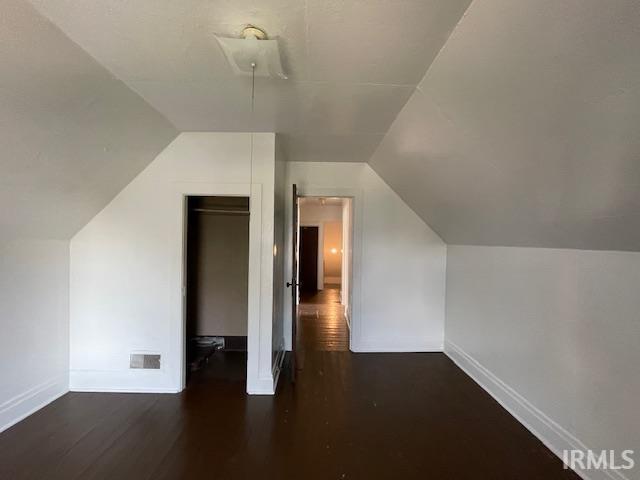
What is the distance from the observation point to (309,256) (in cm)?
907

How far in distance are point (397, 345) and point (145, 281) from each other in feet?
9.68

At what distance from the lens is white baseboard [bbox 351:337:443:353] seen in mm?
3990

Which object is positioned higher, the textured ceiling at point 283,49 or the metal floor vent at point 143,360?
the textured ceiling at point 283,49

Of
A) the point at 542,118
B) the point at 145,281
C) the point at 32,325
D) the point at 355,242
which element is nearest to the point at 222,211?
the point at 145,281

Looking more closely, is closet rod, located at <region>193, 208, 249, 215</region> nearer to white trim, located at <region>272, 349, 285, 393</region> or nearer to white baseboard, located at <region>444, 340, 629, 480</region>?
white trim, located at <region>272, 349, 285, 393</region>

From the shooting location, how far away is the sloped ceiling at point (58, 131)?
1.47m

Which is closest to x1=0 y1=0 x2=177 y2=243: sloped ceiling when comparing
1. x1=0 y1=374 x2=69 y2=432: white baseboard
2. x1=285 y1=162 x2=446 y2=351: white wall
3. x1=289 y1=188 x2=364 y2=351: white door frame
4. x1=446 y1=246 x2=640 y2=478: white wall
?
x1=0 y1=374 x2=69 y2=432: white baseboard

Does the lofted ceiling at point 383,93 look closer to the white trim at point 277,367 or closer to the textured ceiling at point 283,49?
the textured ceiling at point 283,49

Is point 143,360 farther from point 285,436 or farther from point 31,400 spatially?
point 285,436

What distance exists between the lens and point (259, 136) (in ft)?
9.62

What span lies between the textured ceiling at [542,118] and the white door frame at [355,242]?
148 centimetres

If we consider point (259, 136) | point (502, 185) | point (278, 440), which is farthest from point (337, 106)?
point (278, 440)

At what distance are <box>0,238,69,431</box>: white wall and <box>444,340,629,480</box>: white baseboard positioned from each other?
12.7 ft

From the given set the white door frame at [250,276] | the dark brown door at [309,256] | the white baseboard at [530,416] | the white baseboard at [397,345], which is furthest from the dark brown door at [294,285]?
the dark brown door at [309,256]
